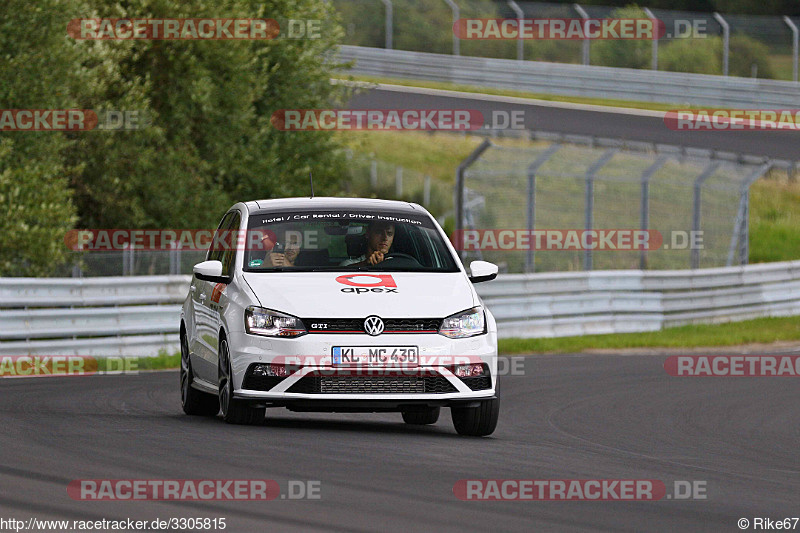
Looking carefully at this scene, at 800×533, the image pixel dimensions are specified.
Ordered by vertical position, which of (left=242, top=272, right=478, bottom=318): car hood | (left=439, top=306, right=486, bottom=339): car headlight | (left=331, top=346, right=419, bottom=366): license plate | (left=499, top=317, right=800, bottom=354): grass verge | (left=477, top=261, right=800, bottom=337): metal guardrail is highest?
(left=242, top=272, right=478, bottom=318): car hood

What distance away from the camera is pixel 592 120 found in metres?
41.5

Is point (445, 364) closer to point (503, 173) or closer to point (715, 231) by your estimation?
point (503, 173)

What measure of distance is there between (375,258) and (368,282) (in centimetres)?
63

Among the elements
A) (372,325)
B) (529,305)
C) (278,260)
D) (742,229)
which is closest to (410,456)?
(372,325)

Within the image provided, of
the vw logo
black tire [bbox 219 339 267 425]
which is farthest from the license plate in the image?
black tire [bbox 219 339 267 425]

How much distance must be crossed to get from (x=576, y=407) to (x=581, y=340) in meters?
9.02

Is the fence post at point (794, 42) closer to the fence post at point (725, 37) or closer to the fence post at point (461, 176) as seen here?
the fence post at point (725, 37)

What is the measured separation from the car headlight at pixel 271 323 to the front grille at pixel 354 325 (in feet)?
0.24

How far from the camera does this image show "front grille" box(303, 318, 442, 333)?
988 centimetres

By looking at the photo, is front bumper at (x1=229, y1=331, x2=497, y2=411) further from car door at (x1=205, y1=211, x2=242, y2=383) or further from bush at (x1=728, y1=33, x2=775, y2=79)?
bush at (x1=728, y1=33, x2=775, y2=79)

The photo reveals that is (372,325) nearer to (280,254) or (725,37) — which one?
(280,254)

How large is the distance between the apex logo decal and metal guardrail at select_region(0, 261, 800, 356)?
25.7 feet

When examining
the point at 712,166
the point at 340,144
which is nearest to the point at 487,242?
the point at 340,144

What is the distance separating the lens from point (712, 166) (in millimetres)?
26266
